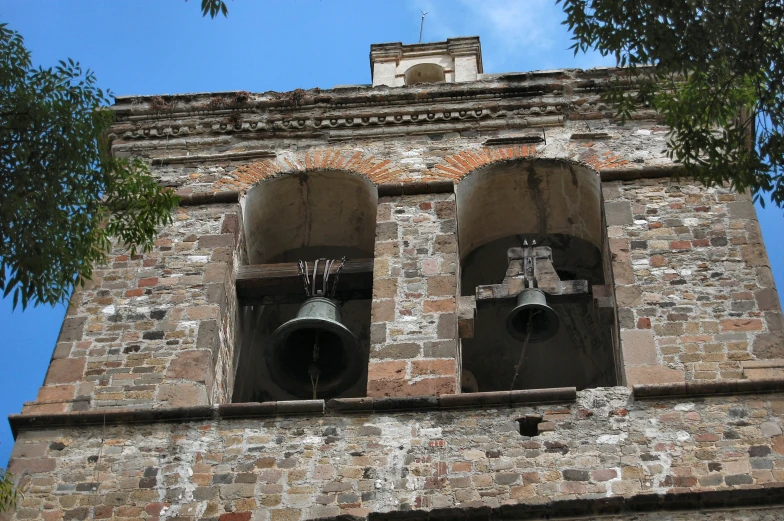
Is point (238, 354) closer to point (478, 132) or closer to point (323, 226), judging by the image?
point (323, 226)

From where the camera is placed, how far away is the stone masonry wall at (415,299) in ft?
33.6

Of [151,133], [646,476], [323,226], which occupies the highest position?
[151,133]

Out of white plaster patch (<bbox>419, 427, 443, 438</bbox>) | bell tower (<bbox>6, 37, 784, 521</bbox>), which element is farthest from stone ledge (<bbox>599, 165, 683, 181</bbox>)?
white plaster patch (<bbox>419, 427, 443, 438</bbox>)

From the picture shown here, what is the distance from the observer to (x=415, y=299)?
10945mm

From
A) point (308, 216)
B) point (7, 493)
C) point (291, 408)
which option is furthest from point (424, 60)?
point (7, 493)

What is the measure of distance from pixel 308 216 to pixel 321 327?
2.01 m

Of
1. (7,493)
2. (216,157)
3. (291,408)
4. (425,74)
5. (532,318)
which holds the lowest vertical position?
(7,493)

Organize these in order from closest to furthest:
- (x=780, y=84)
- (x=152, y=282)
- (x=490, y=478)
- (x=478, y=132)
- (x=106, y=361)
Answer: (x=780, y=84), (x=490, y=478), (x=106, y=361), (x=152, y=282), (x=478, y=132)

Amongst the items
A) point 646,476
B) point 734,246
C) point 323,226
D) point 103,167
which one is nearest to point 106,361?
point 103,167

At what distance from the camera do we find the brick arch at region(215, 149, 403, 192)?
12.4 m

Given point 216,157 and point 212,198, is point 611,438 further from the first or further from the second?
point 216,157

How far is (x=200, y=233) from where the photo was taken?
11.9m

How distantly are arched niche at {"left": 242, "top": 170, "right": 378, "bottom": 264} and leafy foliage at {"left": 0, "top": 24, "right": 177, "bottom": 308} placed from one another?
122 inches

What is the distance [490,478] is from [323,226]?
4.20m
